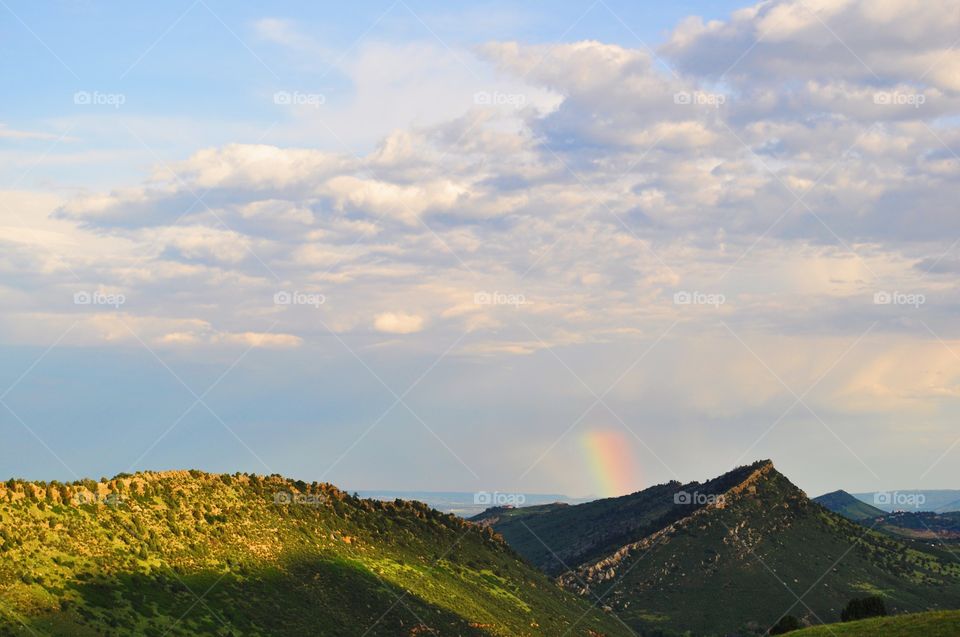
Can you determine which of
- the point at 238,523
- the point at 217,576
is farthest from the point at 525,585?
the point at 217,576

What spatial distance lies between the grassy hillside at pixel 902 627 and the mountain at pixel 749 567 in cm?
6261

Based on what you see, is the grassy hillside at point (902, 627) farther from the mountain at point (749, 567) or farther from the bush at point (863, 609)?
the mountain at point (749, 567)

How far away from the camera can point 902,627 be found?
71625 mm

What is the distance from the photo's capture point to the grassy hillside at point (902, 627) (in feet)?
222

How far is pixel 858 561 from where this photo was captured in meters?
172

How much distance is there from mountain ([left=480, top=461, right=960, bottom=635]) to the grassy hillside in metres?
62.6

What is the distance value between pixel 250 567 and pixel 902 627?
56131 millimetres

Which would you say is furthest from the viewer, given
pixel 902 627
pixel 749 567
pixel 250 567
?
pixel 749 567

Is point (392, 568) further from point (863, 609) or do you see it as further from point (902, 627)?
point (902, 627)

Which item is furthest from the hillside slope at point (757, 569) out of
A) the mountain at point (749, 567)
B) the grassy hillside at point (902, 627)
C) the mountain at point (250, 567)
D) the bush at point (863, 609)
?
the grassy hillside at point (902, 627)

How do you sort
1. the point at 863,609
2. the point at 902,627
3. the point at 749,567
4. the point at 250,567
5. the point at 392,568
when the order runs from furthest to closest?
the point at 749,567, the point at 392,568, the point at 863,609, the point at 250,567, the point at 902,627

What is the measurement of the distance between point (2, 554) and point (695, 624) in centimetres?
10057

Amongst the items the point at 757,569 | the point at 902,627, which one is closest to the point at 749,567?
the point at 757,569

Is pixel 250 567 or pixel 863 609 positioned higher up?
pixel 250 567
